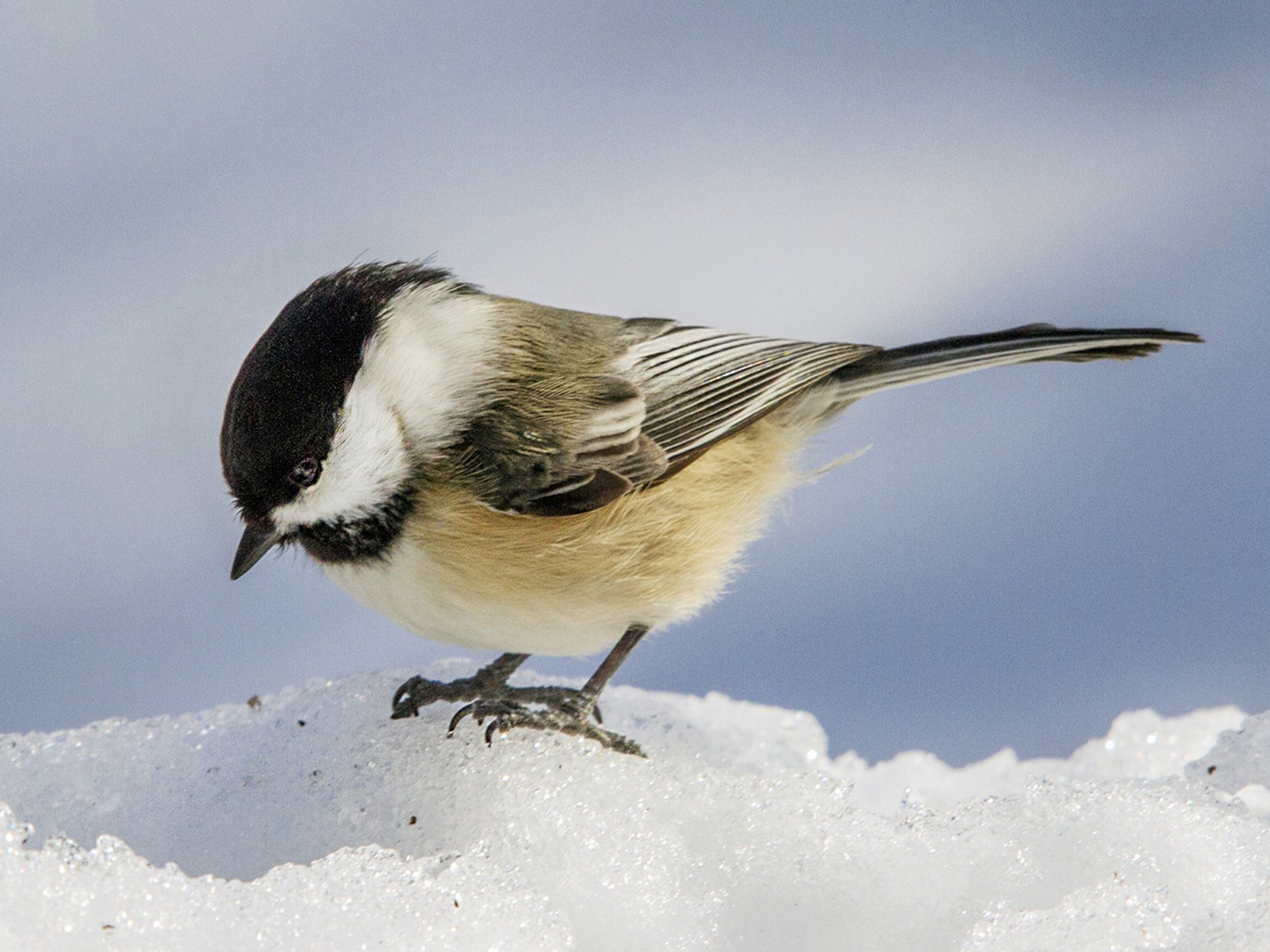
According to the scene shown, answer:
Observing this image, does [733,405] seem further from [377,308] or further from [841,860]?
[841,860]

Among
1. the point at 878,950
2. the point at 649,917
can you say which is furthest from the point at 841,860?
the point at 649,917

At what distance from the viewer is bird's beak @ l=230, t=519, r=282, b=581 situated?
1.62m

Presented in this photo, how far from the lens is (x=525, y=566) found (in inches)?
64.8

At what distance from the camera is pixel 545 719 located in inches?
68.9

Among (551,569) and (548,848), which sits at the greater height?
(551,569)

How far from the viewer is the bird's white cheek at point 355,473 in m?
1.59

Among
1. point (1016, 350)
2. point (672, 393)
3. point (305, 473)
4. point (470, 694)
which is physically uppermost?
point (1016, 350)

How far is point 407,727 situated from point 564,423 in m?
0.52

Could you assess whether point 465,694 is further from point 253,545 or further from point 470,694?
point 253,545

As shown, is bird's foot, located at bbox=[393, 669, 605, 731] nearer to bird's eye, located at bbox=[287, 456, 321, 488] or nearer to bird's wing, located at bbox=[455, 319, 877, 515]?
bird's wing, located at bbox=[455, 319, 877, 515]

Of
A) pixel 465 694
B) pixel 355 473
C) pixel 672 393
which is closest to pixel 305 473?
pixel 355 473

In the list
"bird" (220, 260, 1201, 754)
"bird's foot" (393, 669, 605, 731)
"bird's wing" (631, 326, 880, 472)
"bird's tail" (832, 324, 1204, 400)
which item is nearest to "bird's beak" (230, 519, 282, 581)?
"bird" (220, 260, 1201, 754)

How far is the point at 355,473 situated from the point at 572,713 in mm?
500

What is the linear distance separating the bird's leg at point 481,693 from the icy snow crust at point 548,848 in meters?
0.04
